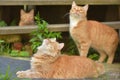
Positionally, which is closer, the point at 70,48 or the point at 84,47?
the point at 84,47

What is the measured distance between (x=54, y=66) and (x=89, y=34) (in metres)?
1.02

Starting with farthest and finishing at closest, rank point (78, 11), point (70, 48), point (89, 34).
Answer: point (70, 48) < point (89, 34) < point (78, 11)

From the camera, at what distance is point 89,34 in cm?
512

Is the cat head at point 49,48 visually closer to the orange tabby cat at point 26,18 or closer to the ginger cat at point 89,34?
the ginger cat at point 89,34

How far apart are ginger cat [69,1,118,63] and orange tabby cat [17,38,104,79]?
742 millimetres

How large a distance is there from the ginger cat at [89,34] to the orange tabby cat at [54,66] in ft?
2.43

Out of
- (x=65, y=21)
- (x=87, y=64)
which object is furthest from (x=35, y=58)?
(x=65, y=21)

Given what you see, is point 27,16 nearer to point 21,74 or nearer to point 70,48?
point 70,48

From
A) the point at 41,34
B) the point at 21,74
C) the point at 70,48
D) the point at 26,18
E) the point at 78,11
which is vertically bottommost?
the point at 70,48

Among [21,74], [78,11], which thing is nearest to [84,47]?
[78,11]

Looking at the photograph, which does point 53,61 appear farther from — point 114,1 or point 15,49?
point 114,1

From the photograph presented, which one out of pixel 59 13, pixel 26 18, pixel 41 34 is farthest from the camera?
pixel 59 13

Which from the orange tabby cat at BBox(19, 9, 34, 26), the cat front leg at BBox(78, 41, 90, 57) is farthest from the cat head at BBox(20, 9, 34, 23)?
the cat front leg at BBox(78, 41, 90, 57)

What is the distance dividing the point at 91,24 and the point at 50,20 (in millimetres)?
1648
